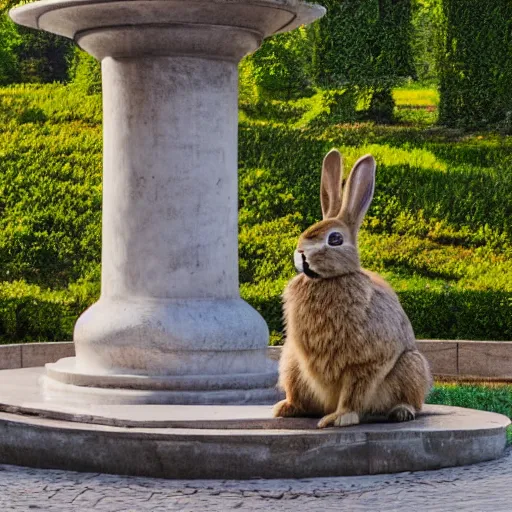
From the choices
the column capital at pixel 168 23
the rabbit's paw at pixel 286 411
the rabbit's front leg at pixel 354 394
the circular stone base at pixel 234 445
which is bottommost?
the circular stone base at pixel 234 445

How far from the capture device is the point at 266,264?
12.6 meters

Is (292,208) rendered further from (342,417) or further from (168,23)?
(342,417)

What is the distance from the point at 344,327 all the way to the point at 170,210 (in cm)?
154

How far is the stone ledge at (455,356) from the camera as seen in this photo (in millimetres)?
10094

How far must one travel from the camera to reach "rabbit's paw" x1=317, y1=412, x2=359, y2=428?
565cm

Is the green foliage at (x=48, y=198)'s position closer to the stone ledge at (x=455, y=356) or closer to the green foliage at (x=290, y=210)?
the green foliage at (x=290, y=210)

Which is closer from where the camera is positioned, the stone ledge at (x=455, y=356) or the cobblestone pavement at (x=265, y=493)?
the cobblestone pavement at (x=265, y=493)

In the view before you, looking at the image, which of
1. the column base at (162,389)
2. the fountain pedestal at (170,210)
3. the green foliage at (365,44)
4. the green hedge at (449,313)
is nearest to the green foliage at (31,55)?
the green foliage at (365,44)

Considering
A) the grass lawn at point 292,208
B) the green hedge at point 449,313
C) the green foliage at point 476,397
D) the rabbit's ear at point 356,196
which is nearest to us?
the rabbit's ear at point 356,196

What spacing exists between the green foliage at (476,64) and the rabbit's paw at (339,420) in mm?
10294

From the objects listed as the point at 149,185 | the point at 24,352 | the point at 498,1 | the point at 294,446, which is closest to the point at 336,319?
the point at 294,446

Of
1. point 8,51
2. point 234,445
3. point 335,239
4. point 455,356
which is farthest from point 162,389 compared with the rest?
point 8,51

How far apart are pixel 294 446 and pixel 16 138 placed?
9.81 metres

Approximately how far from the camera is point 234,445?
548 centimetres
